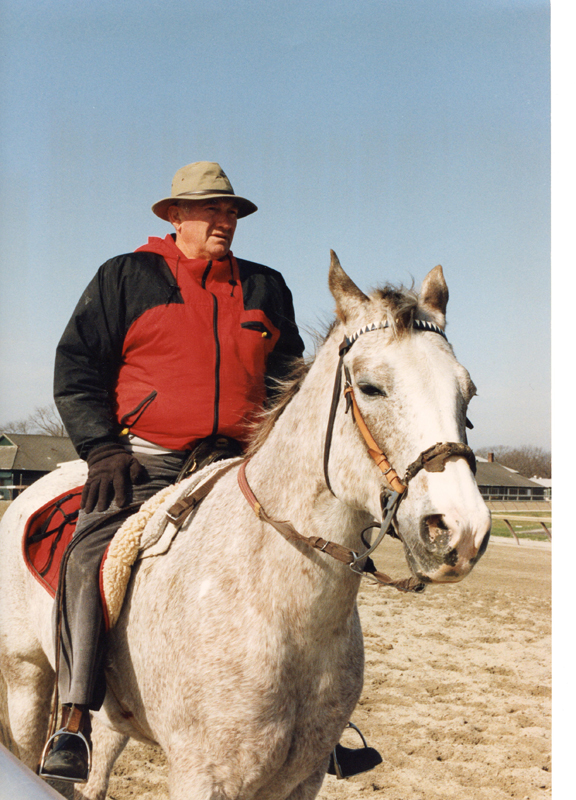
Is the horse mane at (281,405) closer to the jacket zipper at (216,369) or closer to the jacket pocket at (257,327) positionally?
the jacket zipper at (216,369)

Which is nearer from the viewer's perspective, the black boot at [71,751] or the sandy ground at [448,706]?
the black boot at [71,751]

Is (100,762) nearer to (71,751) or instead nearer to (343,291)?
(71,751)

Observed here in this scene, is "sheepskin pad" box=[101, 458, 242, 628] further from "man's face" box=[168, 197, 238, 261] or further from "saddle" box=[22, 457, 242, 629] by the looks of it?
"man's face" box=[168, 197, 238, 261]

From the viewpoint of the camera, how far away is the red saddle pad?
9.50 ft

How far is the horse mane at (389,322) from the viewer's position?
1.92 m

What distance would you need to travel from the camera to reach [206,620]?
85.7 inches

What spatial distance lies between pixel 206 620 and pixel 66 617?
0.80 m

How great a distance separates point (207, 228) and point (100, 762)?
3.00 m

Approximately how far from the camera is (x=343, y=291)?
7.06 feet

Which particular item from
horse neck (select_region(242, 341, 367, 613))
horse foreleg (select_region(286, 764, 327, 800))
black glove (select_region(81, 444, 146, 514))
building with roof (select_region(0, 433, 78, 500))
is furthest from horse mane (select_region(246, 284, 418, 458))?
building with roof (select_region(0, 433, 78, 500))

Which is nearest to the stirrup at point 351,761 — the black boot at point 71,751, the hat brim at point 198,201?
the black boot at point 71,751

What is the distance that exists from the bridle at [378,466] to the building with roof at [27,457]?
36.9 meters

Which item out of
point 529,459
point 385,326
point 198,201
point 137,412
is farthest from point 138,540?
point 529,459

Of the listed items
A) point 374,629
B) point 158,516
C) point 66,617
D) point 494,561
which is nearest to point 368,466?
point 158,516
